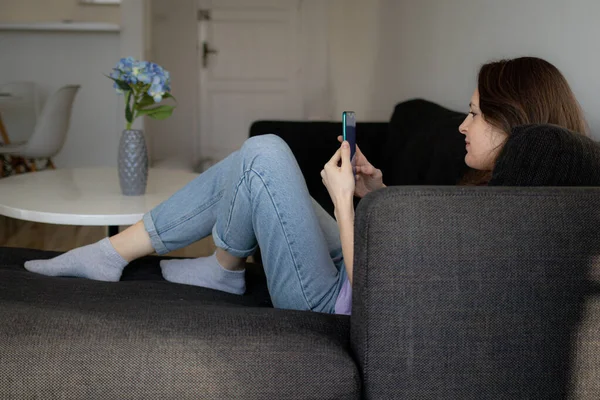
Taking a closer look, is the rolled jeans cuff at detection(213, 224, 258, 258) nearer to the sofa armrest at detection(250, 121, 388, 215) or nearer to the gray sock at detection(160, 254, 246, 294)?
the gray sock at detection(160, 254, 246, 294)

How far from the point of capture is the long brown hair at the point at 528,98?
1425 mm

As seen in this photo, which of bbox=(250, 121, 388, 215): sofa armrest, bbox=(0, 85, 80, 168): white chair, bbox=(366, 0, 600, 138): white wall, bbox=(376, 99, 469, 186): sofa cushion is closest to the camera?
bbox=(366, 0, 600, 138): white wall

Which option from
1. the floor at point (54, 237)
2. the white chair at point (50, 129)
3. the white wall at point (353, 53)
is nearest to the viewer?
the floor at point (54, 237)

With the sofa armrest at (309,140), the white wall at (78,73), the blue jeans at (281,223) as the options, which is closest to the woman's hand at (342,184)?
the blue jeans at (281,223)

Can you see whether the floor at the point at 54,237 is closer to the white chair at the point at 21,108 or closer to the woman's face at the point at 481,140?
the white chair at the point at 21,108

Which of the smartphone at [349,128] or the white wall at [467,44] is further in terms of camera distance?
the white wall at [467,44]

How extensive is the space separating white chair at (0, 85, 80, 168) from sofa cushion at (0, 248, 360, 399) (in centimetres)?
353

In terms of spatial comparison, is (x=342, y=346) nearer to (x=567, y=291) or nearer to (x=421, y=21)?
(x=567, y=291)

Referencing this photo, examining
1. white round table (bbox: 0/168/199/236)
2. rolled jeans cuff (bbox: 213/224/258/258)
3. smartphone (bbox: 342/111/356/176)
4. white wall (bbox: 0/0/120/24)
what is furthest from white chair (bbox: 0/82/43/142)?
smartphone (bbox: 342/111/356/176)

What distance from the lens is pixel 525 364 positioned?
3.67 feet

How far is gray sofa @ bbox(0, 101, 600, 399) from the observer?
1.08 metres

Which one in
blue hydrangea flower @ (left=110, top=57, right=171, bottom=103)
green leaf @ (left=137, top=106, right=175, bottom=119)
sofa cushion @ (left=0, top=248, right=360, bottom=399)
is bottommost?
sofa cushion @ (left=0, top=248, right=360, bottom=399)

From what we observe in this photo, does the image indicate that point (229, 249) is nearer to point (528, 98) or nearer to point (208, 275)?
point (208, 275)

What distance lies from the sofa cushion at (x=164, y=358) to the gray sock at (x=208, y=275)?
22.3 inches
